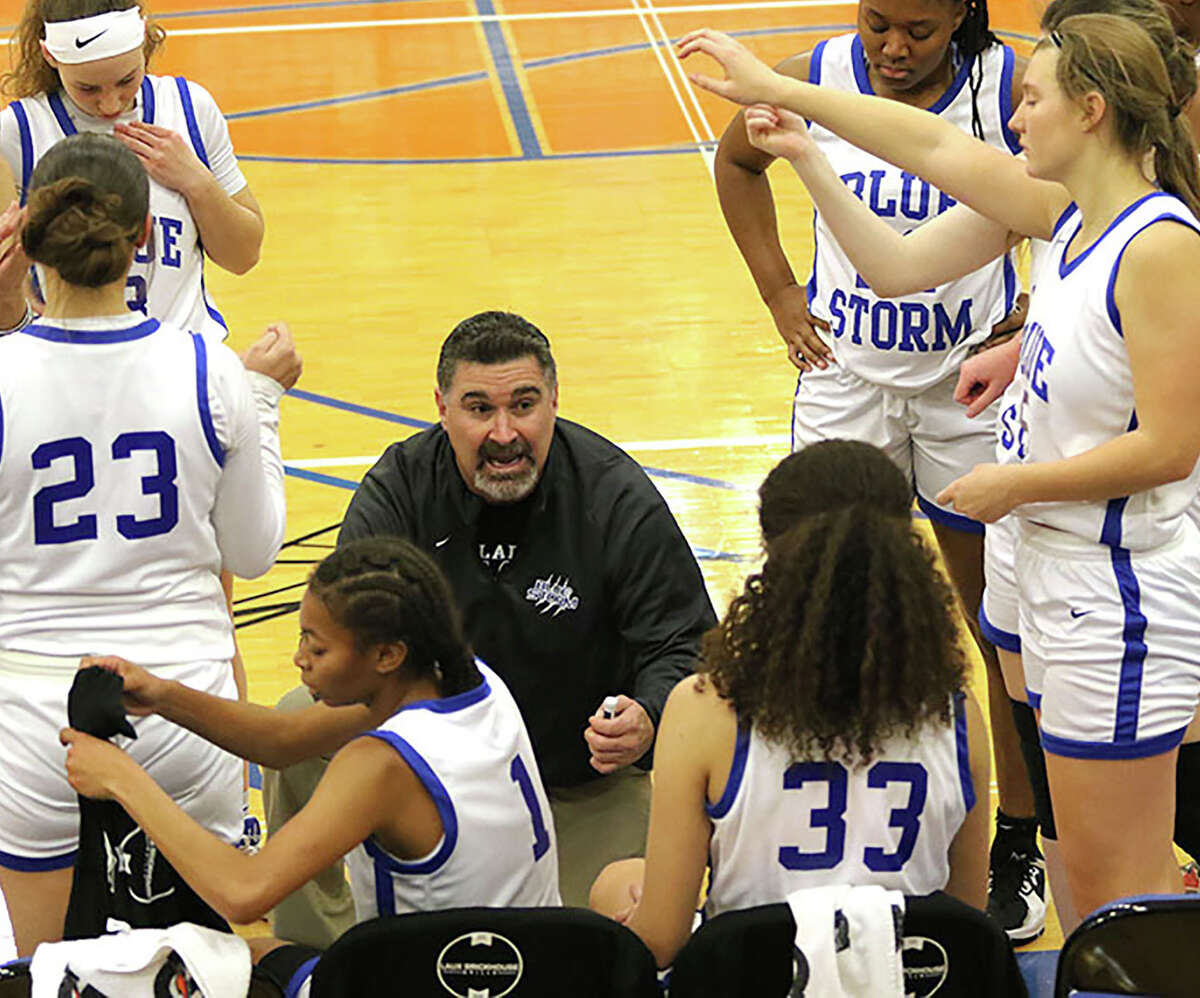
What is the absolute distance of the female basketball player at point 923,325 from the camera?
150 inches

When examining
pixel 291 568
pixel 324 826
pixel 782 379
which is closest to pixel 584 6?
pixel 782 379

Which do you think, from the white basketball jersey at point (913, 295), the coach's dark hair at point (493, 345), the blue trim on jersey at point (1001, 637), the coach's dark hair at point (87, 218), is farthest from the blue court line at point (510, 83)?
the coach's dark hair at point (87, 218)

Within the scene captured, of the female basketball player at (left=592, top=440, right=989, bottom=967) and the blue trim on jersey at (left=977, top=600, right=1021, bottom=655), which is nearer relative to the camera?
the female basketball player at (left=592, top=440, right=989, bottom=967)

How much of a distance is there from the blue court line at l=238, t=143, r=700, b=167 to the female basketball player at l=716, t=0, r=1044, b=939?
4878mm

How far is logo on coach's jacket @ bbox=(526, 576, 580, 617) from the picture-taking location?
11.5ft

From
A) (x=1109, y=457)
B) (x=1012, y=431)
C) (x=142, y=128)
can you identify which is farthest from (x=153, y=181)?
(x=1109, y=457)

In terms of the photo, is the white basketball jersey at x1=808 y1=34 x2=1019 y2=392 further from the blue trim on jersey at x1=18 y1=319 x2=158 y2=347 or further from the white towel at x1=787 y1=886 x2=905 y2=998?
the white towel at x1=787 y1=886 x2=905 y2=998

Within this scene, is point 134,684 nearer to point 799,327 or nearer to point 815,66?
point 799,327

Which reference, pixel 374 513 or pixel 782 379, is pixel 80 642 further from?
pixel 782 379

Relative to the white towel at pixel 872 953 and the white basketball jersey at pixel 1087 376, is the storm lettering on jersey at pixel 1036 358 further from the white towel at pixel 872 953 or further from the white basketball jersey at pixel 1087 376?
the white towel at pixel 872 953

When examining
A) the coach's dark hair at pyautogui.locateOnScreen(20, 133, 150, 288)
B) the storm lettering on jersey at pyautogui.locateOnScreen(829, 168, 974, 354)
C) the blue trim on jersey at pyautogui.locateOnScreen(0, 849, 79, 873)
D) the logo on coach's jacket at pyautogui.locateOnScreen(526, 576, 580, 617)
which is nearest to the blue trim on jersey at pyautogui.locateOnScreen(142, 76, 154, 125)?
the coach's dark hair at pyautogui.locateOnScreen(20, 133, 150, 288)

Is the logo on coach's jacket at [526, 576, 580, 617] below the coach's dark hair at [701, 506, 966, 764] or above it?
below

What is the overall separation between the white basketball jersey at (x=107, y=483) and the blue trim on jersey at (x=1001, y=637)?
141 cm

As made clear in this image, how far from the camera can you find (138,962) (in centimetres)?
235
